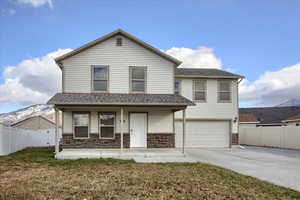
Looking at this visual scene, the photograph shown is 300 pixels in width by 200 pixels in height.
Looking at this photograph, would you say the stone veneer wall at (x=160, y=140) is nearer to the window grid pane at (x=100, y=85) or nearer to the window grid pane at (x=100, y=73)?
the window grid pane at (x=100, y=85)

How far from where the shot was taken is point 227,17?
15.2 metres

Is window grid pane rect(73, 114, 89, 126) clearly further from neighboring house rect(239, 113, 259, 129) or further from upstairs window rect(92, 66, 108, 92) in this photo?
neighboring house rect(239, 113, 259, 129)

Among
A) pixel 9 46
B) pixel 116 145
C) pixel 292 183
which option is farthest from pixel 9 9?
pixel 292 183

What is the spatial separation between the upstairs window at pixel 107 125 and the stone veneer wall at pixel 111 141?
9.1 inches

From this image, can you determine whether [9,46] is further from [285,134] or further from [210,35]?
[285,134]

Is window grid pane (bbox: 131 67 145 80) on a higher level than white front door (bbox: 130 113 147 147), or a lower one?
higher

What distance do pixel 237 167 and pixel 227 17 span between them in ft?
33.3

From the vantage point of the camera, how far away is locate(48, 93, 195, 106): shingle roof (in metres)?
11.2

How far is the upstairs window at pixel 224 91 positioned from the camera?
16.3m

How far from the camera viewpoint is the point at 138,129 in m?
13.4

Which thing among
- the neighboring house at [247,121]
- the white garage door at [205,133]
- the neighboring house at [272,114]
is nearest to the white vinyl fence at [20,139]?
the white garage door at [205,133]

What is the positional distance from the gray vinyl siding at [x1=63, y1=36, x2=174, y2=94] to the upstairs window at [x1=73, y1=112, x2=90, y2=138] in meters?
1.41

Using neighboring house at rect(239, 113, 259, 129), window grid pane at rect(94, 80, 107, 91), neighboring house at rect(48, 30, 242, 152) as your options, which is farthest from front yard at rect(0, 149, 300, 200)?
neighboring house at rect(239, 113, 259, 129)

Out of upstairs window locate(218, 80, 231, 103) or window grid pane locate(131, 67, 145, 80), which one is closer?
window grid pane locate(131, 67, 145, 80)
